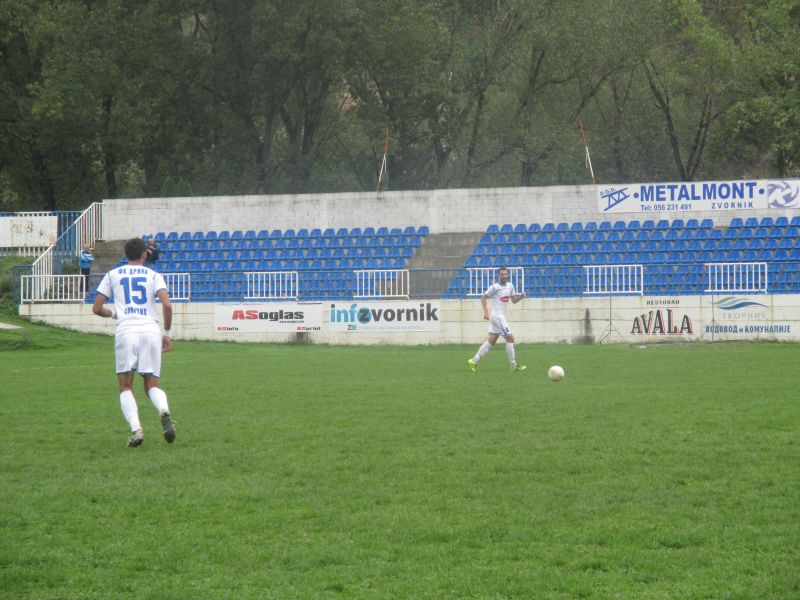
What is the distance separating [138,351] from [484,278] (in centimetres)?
2093

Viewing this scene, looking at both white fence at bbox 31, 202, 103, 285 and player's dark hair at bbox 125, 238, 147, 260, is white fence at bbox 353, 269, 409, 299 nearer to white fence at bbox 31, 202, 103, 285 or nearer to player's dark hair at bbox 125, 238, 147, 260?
white fence at bbox 31, 202, 103, 285

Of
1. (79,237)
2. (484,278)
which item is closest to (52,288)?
(79,237)

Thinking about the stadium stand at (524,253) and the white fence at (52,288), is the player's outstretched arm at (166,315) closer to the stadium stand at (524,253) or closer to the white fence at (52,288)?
the stadium stand at (524,253)

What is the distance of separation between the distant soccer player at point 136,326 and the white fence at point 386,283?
20.2 metres

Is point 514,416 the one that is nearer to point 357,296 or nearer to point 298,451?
point 298,451

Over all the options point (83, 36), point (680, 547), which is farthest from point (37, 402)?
point (83, 36)

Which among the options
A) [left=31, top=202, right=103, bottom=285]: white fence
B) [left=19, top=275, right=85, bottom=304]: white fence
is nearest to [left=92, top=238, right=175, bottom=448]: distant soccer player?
[left=19, top=275, right=85, bottom=304]: white fence

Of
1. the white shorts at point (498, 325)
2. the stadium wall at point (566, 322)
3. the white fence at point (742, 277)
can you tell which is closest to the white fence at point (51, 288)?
the stadium wall at point (566, 322)

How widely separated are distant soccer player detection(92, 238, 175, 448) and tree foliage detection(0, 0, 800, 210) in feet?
114

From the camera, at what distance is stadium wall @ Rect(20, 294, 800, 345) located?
94.1 ft

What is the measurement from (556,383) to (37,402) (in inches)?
306

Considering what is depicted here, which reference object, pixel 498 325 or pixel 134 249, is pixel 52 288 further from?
pixel 134 249

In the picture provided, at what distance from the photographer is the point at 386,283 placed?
1206 inches

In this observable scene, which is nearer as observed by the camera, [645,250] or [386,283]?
[386,283]
